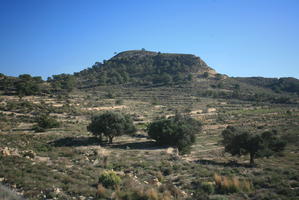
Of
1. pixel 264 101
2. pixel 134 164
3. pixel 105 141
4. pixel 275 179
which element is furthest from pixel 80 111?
pixel 264 101

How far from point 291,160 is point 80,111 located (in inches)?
1753

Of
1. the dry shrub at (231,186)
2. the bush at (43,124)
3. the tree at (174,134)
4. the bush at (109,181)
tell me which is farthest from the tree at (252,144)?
the bush at (43,124)

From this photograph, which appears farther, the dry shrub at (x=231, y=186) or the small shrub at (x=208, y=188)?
the dry shrub at (x=231, y=186)

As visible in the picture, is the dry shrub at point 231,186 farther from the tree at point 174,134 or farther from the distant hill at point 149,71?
the distant hill at point 149,71

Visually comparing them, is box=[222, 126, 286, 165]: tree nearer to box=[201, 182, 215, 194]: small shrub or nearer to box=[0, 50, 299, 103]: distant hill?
box=[201, 182, 215, 194]: small shrub

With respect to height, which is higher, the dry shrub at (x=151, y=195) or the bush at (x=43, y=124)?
the bush at (x=43, y=124)

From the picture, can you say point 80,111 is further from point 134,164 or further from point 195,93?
point 195,93

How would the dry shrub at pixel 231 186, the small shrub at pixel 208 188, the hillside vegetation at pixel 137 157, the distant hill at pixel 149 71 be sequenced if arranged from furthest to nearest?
the distant hill at pixel 149 71
the dry shrub at pixel 231 186
the small shrub at pixel 208 188
the hillside vegetation at pixel 137 157

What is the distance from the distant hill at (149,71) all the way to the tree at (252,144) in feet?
307

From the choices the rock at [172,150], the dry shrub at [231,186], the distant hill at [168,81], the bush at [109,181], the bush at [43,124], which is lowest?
the rock at [172,150]

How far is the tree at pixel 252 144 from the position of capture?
2305cm

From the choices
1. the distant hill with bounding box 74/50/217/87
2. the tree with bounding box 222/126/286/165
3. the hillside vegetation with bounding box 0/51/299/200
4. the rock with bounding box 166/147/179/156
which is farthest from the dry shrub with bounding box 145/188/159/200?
the distant hill with bounding box 74/50/217/87

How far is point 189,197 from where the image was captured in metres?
12.0

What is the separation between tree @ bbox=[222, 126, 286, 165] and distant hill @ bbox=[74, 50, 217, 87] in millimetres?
93645
